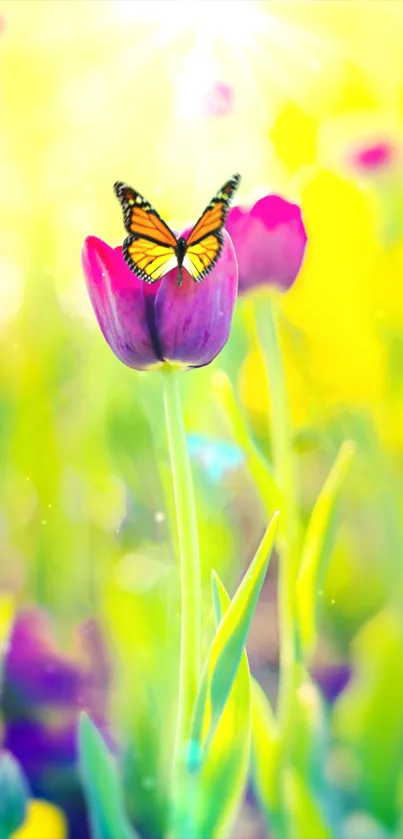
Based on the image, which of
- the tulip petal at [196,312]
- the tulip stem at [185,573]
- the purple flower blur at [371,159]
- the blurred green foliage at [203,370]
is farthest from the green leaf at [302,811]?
the purple flower blur at [371,159]

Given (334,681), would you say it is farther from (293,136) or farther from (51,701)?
(293,136)

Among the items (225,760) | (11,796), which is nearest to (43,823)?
(11,796)

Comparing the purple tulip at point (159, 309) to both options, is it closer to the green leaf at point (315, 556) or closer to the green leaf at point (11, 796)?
the green leaf at point (315, 556)

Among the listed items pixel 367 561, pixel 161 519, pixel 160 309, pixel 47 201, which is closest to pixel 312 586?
pixel 367 561

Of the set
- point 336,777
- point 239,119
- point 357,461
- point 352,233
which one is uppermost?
point 239,119

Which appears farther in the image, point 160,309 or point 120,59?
point 120,59

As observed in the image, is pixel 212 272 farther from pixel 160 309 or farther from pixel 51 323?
pixel 51 323

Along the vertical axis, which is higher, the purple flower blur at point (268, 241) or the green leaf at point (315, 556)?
the purple flower blur at point (268, 241)
